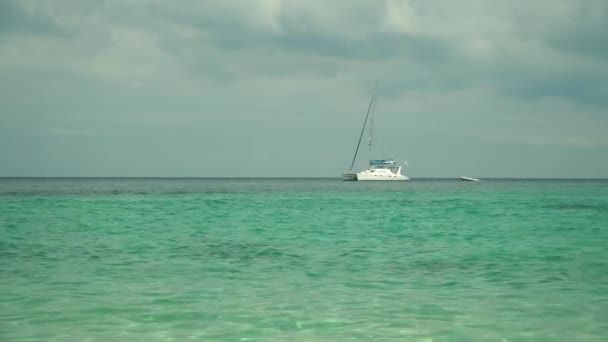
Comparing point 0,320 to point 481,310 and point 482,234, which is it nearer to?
point 481,310

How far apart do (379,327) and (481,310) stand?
2.09 metres

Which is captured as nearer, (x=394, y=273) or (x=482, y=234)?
(x=394, y=273)

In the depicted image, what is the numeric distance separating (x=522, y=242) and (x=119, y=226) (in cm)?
1679

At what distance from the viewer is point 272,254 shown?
15.9 meters

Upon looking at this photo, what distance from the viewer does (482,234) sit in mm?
21922

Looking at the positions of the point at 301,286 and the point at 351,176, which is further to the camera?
the point at 351,176

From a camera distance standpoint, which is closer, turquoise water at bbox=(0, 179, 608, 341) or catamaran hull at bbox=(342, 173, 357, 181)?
turquoise water at bbox=(0, 179, 608, 341)

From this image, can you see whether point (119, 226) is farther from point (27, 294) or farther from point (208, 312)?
point (208, 312)

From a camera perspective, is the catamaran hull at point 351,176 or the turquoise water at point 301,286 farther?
the catamaran hull at point 351,176

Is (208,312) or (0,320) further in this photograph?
(208,312)

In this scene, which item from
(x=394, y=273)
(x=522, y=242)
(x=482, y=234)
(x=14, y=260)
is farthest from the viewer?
(x=482, y=234)

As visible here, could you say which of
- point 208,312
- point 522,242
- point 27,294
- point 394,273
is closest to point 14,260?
point 27,294

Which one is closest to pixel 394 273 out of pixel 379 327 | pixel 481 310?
pixel 481 310

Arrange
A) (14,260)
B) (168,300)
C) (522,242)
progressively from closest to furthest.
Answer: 1. (168,300)
2. (14,260)
3. (522,242)
